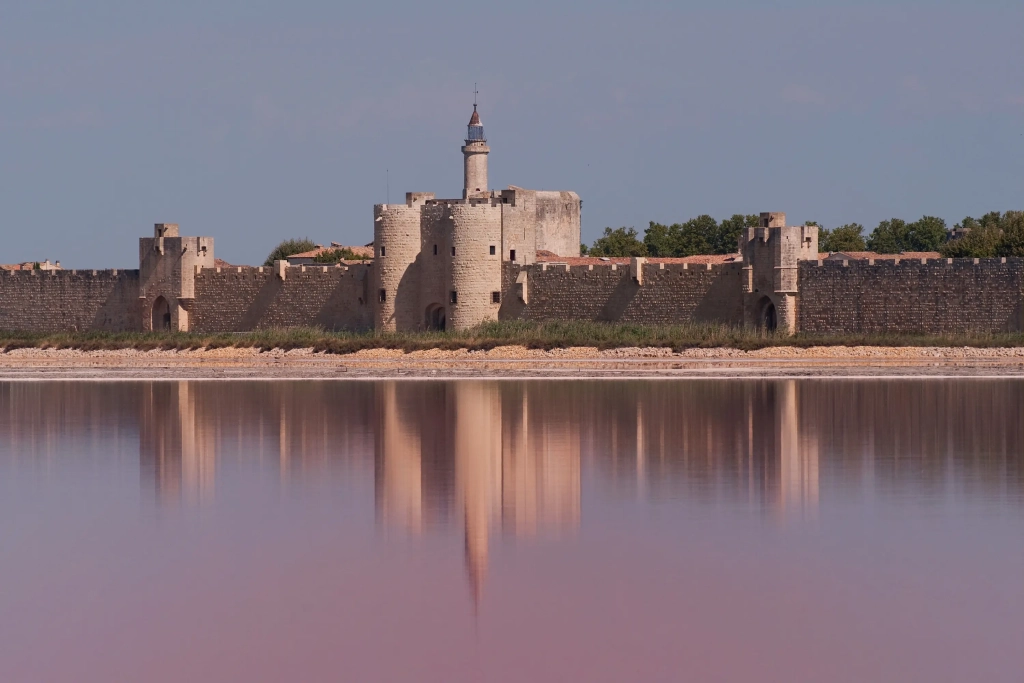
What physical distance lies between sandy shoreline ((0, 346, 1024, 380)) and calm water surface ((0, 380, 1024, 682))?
24.4 ft

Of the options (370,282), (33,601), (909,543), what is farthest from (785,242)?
(33,601)

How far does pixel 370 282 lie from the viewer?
35438 millimetres

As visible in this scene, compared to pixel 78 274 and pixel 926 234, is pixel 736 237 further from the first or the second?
pixel 78 274

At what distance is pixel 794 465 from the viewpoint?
17.4 metres

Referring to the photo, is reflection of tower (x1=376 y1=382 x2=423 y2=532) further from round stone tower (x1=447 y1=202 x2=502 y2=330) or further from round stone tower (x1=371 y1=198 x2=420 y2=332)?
round stone tower (x1=371 y1=198 x2=420 y2=332)

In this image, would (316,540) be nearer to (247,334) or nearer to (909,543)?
(909,543)

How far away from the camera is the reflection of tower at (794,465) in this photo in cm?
1489

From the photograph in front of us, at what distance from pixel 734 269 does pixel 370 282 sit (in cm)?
770

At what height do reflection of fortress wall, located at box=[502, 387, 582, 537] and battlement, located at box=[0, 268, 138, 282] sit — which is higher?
battlement, located at box=[0, 268, 138, 282]

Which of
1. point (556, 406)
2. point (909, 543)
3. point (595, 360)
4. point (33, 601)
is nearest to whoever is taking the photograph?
point (33, 601)

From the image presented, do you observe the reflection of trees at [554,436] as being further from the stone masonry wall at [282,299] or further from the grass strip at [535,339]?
the stone masonry wall at [282,299]

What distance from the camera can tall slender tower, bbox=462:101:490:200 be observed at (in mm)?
43062

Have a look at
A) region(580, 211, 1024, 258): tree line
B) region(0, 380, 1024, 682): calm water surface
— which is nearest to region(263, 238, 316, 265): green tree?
region(580, 211, 1024, 258): tree line

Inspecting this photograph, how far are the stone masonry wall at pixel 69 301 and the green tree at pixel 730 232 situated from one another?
19292 mm
